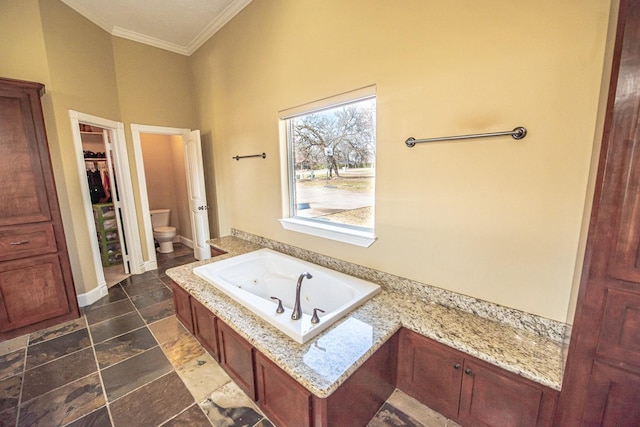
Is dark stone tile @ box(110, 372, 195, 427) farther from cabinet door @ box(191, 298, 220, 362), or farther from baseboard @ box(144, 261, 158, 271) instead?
baseboard @ box(144, 261, 158, 271)

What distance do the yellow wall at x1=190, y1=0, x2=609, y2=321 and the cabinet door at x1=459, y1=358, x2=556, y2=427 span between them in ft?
1.30

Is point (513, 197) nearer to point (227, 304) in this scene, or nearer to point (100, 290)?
point (227, 304)

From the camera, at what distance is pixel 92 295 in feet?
9.48

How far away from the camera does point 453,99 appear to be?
156cm

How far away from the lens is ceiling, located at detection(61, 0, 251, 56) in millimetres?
2762

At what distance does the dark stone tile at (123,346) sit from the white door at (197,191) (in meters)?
1.59

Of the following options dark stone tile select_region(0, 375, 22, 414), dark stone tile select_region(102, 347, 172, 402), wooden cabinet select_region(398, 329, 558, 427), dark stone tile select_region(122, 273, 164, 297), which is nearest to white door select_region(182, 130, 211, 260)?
dark stone tile select_region(122, 273, 164, 297)

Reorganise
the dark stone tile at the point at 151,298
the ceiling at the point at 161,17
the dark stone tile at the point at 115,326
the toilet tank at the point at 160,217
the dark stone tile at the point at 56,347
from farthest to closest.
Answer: the toilet tank at the point at 160,217 → the dark stone tile at the point at 151,298 → the ceiling at the point at 161,17 → the dark stone tile at the point at 115,326 → the dark stone tile at the point at 56,347

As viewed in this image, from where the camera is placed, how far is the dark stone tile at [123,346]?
6.72 ft

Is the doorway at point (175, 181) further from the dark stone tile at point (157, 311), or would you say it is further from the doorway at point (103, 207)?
the dark stone tile at point (157, 311)

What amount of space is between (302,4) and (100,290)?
361cm

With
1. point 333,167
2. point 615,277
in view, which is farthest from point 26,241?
point 615,277

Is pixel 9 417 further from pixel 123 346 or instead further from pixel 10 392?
pixel 123 346

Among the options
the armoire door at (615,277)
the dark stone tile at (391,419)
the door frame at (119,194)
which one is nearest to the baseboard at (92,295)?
the door frame at (119,194)
